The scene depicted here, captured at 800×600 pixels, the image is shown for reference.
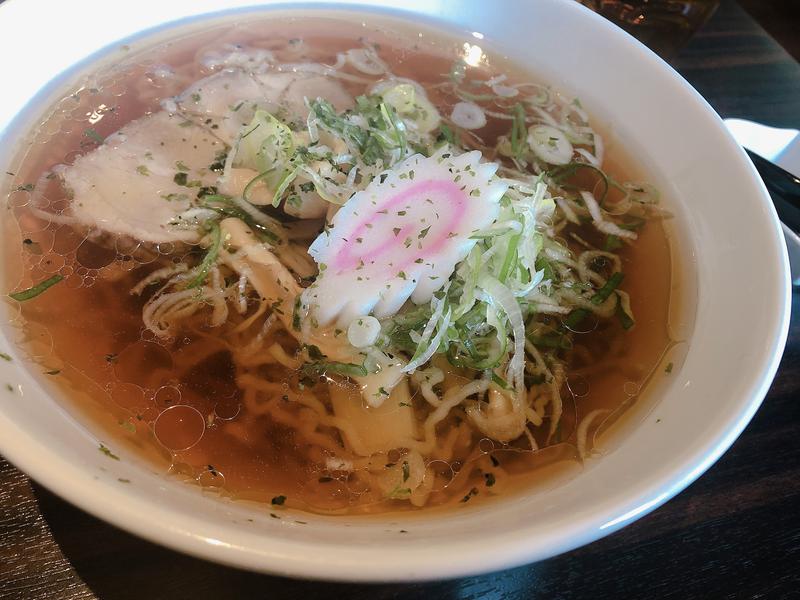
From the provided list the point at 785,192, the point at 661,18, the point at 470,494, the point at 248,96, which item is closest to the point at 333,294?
the point at 470,494

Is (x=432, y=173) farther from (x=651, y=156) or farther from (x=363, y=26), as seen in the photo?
(x=363, y=26)

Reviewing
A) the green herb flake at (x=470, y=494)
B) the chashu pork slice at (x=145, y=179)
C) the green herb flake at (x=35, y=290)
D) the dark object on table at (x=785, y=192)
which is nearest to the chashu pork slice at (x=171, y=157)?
the chashu pork slice at (x=145, y=179)

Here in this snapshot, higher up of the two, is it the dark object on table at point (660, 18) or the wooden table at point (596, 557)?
the dark object on table at point (660, 18)

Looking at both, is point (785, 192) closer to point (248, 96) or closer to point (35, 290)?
point (248, 96)

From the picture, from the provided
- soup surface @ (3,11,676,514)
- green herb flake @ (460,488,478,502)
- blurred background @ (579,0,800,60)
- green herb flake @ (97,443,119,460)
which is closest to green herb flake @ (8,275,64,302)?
soup surface @ (3,11,676,514)

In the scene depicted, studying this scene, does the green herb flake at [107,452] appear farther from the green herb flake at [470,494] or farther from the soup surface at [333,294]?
the green herb flake at [470,494]

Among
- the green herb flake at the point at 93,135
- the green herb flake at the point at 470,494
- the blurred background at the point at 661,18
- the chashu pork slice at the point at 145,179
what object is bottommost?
the green herb flake at the point at 93,135
